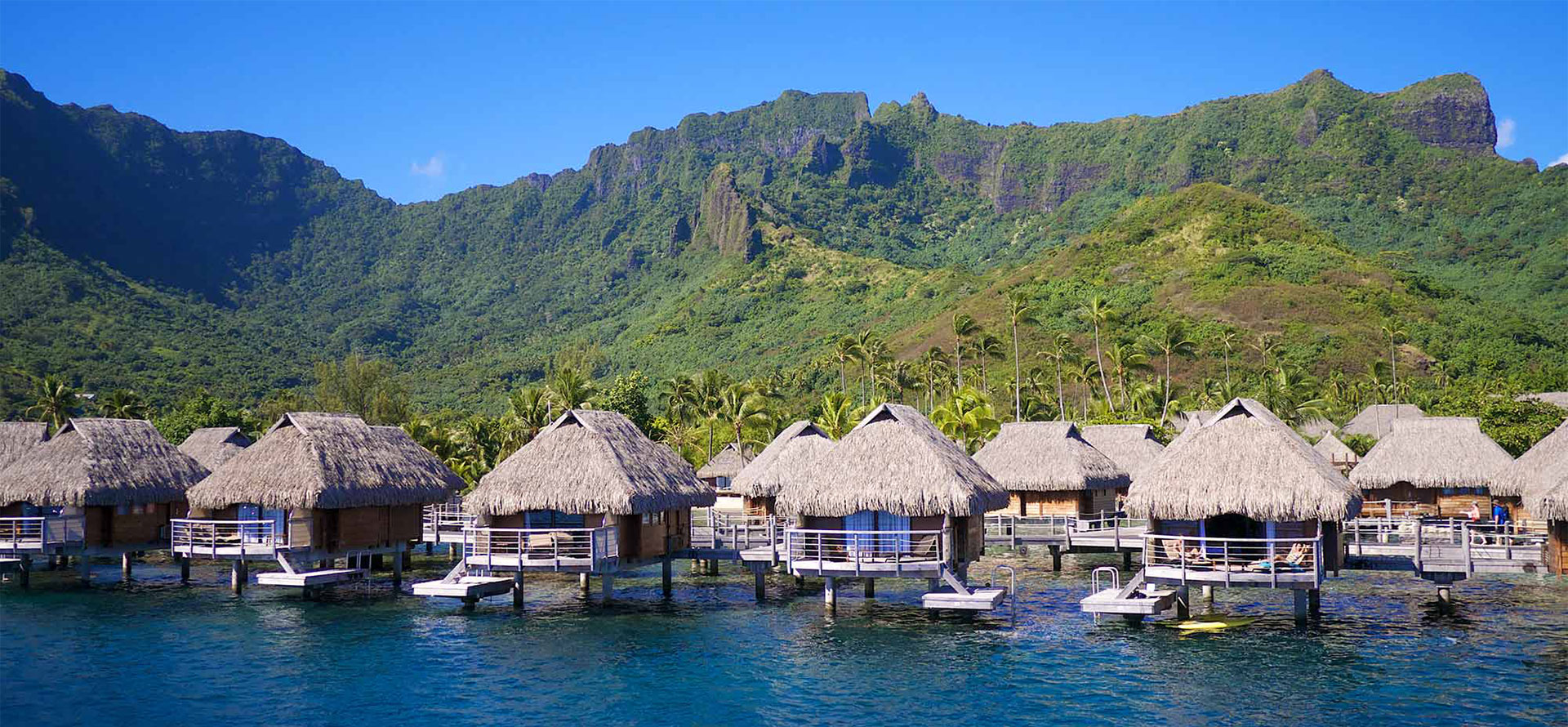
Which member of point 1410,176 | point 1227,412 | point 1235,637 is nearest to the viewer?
point 1235,637

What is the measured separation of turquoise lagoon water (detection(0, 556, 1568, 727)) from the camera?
81.9 ft

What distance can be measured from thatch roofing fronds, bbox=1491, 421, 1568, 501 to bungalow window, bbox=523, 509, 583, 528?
23822 mm

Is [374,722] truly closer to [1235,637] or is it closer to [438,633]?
[438,633]

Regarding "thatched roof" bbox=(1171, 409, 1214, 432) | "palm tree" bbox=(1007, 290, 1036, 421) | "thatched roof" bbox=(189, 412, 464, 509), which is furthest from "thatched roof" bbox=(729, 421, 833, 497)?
"thatched roof" bbox=(1171, 409, 1214, 432)

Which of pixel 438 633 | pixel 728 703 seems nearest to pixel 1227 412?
pixel 728 703

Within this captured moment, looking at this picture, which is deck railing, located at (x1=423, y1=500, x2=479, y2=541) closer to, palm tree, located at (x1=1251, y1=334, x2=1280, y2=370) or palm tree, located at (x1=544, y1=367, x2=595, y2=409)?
palm tree, located at (x1=544, y1=367, x2=595, y2=409)

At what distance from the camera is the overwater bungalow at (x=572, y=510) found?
35.0 meters

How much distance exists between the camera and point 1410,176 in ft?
637

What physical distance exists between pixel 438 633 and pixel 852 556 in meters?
10.6

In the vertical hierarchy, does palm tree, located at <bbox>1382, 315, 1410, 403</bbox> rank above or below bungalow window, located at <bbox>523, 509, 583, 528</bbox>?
above

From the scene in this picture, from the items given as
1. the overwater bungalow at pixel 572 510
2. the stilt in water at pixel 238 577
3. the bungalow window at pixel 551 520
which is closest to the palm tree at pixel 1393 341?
the overwater bungalow at pixel 572 510

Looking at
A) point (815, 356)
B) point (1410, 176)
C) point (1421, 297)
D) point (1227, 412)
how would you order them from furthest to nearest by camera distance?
point (1410, 176)
point (815, 356)
point (1421, 297)
point (1227, 412)

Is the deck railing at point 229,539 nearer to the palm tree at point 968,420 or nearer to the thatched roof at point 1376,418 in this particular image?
the palm tree at point 968,420

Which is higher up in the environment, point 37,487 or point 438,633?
point 37,487
